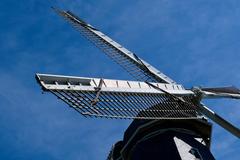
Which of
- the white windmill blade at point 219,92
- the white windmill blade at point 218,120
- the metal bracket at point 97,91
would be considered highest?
the white windmill blade at point 219,92

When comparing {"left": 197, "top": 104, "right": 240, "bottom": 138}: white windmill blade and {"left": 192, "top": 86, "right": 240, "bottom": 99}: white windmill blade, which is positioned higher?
{"left": 192, "top": 86, "right": 240, "bottom": 99}: white windmill blade

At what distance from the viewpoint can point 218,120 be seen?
60.1 ft

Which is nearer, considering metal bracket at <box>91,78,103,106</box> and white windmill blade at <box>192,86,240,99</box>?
metal bracket at <box>91,78,103,106</box>

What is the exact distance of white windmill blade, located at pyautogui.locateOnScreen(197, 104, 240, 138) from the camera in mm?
17906

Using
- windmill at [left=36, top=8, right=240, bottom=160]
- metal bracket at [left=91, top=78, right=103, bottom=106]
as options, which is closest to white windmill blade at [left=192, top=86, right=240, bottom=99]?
windmill at [left=36, top=8, right=240, bottom=160]

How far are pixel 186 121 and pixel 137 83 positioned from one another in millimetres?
5238

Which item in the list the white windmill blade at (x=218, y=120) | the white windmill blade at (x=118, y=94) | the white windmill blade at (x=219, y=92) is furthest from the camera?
the white windmill blade at (x=219, y=92)

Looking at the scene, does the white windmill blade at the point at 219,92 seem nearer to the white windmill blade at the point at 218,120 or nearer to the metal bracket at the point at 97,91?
the white windmill blade at the point at 218,120

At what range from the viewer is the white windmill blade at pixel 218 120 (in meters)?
17.9

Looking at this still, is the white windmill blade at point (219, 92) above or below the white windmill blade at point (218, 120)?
above

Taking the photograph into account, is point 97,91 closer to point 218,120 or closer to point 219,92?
point 218,120

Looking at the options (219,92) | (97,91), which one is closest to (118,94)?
(97,91)

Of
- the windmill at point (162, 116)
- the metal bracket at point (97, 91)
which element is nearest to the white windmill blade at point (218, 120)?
the windmill at point (162, 116)

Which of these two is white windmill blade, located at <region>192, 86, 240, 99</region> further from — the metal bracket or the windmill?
the metal bracket
